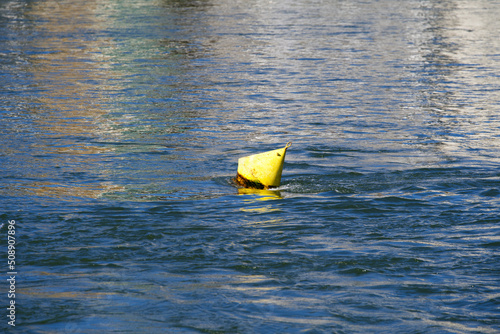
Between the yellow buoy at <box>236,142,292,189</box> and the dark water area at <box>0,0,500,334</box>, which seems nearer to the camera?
the dark water area at <box>0,0,500,334</box>

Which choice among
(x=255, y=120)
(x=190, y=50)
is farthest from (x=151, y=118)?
(x=190, y=50)

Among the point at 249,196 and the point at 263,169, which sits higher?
the point at 263,169

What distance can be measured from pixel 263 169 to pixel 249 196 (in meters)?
0.41

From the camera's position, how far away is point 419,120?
14867 millimetres

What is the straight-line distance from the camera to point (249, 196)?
9703 millimetres

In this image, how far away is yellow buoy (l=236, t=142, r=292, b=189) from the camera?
9.70 metres

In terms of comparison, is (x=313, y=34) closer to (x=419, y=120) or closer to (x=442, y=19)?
(x=442, y=19)

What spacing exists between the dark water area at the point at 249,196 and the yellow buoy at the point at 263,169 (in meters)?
0.17

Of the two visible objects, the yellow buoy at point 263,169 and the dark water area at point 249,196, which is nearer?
the dark water area at point 249,196

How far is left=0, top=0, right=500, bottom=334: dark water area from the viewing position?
6.54m

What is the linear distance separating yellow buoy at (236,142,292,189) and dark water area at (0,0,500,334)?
0.17 m

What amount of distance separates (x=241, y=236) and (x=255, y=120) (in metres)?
7.23

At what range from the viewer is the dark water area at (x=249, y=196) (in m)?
6.54

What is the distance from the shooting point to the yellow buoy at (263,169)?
382 inches
